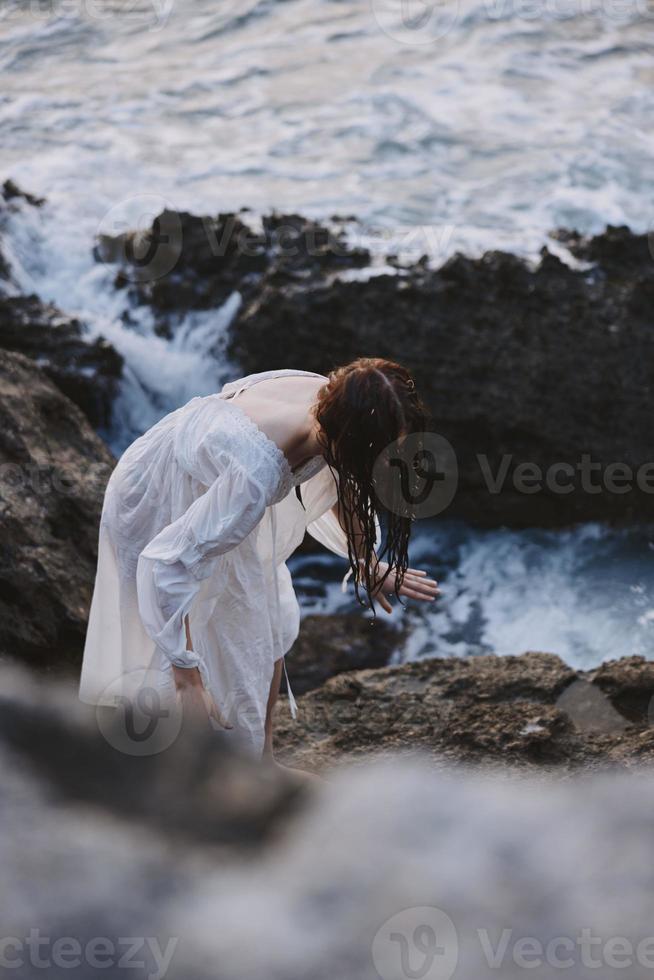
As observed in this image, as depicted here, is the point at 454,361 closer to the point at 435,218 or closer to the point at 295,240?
the point at 295,240

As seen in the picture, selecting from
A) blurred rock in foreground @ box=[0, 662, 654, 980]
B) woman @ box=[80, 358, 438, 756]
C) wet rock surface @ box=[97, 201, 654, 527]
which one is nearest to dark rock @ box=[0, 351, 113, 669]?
woman @ box=[80, 358, 438, 756]

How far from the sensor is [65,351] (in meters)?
6.15

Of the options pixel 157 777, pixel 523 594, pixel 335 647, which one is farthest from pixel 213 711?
pixel 523 594

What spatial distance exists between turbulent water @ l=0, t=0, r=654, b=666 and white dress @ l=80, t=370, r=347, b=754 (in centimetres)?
225

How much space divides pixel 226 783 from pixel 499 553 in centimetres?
340

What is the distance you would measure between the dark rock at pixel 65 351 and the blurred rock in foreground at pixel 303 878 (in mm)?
3490

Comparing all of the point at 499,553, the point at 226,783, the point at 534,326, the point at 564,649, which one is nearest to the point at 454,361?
the point at 534,326

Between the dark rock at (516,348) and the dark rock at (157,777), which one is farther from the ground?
the dark rock at (157,777)

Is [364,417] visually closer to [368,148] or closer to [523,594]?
[523,594]

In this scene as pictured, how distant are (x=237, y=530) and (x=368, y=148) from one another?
7734mm

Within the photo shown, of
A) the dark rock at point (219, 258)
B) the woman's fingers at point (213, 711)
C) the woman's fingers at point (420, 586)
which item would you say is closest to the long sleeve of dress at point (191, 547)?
the woman's fingers at point (213, 711)

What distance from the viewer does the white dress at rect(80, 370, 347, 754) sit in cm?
277

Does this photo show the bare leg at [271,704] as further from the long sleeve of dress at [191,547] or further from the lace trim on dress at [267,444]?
the lace trim on dress at [267,444]

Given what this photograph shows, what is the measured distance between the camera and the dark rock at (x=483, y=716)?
338 cm
